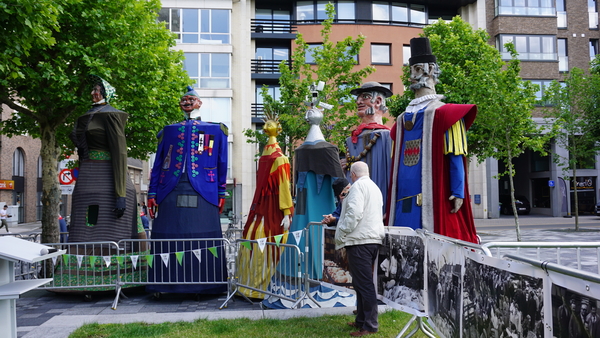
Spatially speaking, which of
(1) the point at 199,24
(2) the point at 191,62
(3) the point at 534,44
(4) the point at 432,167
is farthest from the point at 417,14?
(4) the point at 432,167

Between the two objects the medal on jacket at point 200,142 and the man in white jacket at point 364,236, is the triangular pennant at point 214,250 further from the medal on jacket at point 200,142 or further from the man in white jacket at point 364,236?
the man in white jacket at point 364,236

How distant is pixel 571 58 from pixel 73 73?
1490 inches

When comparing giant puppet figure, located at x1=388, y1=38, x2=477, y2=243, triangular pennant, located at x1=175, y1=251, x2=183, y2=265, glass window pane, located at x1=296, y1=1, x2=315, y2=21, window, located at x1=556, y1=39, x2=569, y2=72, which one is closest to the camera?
giant puppet figure, located at x1=388, y1=38, x2=477, y2=243

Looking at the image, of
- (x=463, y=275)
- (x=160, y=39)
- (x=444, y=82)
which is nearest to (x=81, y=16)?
(x=160, y=39)

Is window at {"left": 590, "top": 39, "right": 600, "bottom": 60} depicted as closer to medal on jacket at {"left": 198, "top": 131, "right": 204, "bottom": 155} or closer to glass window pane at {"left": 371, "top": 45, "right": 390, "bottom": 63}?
glass window pane at {"left": 371, "top": 45, "right": 390, "bottom": 63}

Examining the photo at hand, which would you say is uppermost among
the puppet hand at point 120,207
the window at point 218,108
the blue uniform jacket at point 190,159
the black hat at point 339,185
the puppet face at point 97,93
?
the window at point 218,108

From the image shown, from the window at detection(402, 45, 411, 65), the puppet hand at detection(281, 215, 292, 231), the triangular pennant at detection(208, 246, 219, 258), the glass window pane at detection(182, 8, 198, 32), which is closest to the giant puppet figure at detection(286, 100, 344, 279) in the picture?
the puppet hand at detection(281, 215, 292, 231)

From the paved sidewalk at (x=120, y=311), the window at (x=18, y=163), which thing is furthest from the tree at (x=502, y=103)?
the window at (x=18, y=163)

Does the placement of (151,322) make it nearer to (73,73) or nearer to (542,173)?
(73,73)

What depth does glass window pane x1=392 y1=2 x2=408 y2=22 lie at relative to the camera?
117 feet

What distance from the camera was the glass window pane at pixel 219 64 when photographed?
31.8 m

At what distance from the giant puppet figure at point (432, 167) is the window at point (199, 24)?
91.2 feet

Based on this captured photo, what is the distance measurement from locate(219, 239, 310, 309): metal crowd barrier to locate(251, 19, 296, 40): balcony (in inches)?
1118

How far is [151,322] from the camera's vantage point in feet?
18.6
